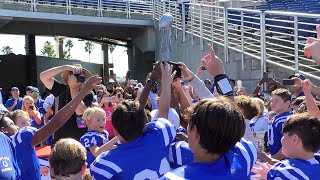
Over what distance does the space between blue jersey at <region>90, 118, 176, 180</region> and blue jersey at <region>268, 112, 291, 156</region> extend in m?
1.68

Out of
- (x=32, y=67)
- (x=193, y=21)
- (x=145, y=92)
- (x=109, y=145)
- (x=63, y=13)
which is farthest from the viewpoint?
(x=32, y=67)

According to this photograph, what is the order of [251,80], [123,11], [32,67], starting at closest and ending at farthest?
[251,80] < [123,11] < [32,67]

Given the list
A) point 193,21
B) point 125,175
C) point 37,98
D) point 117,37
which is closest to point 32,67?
point 117,37

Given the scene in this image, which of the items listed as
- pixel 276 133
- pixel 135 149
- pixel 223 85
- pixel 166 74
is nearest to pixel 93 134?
pixel 166 74

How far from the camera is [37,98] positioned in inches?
398

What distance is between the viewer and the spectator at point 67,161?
266 cm

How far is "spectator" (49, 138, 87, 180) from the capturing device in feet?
8.74

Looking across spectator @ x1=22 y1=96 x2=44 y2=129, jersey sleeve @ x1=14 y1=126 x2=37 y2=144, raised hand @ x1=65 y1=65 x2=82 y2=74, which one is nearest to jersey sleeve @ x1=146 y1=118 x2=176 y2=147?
jersey sleeve @ x1=14 y1=126 x2=37 y2=144

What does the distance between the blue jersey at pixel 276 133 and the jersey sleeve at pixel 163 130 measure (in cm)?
166

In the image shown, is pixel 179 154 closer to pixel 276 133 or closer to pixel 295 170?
pixel 295 170

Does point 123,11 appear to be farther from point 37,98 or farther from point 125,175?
point 125,175

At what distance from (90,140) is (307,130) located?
2030mm

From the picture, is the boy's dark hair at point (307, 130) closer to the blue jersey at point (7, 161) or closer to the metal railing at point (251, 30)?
the blue jersey at point (7, 161)

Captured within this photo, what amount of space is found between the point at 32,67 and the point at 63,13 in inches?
423
